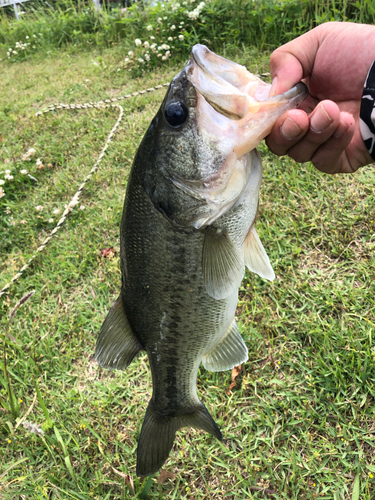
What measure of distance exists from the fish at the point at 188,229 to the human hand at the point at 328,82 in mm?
190

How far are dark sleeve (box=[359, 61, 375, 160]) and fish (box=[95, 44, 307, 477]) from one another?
0.52m

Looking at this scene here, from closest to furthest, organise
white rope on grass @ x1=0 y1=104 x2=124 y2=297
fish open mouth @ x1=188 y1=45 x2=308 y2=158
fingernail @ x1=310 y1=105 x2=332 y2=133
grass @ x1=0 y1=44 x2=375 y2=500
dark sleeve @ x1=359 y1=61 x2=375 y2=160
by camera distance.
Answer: fish open mouth @ x1=188 y1=45 x2=308 y2=158 → fingernail @ x1=310 y1=105 x2=332 y2=133 → dark sleeve @ x1=359 y1=61 x2=375 y2=160 → grass @ x1=0 y1=44 x2=375 y2=500 → white rope on grass @ x1=0 y1=104 x2=124 y2=297

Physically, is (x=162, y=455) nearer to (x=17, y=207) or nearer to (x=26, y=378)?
(x=26, y=378)

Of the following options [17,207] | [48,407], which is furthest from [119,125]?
[48,407]

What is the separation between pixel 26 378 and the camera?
243 cm

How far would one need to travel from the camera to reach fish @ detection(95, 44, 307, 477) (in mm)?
1233

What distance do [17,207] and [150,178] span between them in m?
3.08

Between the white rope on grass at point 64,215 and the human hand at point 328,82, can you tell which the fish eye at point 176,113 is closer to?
the human hand at point 328,82

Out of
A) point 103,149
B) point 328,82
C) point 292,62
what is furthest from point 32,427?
point 103,149

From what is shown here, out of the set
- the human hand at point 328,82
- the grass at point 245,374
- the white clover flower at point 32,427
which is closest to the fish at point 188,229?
the human hand at point 328,82

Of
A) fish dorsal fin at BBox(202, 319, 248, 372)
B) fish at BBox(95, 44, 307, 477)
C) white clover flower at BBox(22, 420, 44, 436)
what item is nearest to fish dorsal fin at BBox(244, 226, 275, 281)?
fish at BBox(95, 44, 307, 477)

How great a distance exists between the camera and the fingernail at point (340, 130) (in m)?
1.38

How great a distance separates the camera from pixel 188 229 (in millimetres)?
1327

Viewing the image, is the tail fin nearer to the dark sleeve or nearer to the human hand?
the human hand
